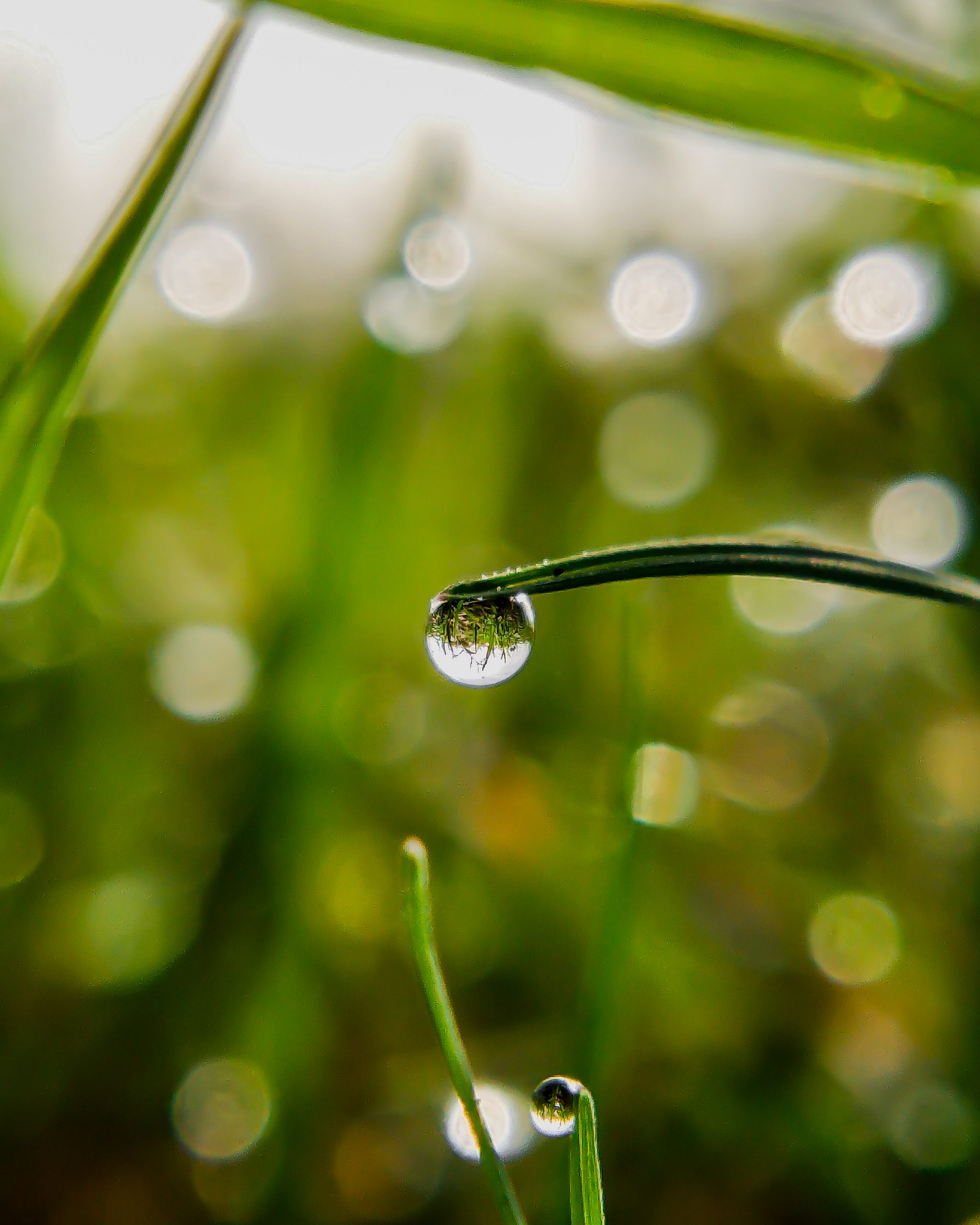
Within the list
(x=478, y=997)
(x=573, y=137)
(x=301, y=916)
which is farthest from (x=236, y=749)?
(x=573, y=137)

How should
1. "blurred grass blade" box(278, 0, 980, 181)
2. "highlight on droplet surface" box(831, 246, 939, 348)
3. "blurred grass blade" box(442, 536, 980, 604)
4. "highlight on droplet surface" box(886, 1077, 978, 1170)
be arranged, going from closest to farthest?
"blurred grass blade" box(442, 536, 980, 604) < "blurred grass blade" box(278, 0, 980, 181) < "highlight on droplet surface" box(886, 1077, 978, 1170) < "highlight on droplet surface" box(831, 246, 939, 348)

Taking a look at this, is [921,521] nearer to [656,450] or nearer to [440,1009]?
[656,450]

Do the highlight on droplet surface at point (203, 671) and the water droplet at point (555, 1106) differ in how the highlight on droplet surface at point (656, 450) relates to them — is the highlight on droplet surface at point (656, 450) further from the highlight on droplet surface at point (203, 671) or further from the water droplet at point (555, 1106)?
the water droplet at point (555, 1106)

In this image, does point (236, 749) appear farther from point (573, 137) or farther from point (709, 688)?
point (573, 137)

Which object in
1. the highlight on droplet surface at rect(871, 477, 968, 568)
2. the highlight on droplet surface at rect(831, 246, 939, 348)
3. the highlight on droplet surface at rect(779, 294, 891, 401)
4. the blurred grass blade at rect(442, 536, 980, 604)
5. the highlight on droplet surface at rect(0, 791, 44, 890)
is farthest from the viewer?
the highlight on droplet surface at rect(779, 294, 891, 401)

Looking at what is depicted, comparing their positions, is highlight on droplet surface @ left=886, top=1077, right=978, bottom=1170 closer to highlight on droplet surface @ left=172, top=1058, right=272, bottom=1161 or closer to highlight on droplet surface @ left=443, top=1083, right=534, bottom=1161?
highlight on droplet surface @ left=443, top=1083, right=534, bottom=1161

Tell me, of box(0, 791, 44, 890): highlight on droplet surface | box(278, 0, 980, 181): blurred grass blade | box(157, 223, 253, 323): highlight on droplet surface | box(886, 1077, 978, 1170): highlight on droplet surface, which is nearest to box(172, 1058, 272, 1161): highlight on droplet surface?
box(0, 791, 44, 890): highlight on droplet surface

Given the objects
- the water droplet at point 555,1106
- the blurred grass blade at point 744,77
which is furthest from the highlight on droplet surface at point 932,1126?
the blurred grass blade at point 744,77
